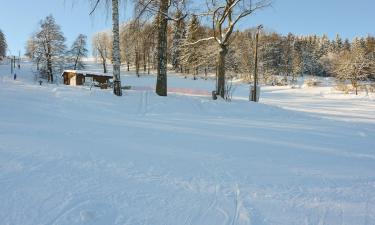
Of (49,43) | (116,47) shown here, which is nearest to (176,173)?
(116,47)

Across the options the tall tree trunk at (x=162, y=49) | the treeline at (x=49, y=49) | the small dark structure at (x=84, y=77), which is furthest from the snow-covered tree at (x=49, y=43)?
the tall tree trunk at (x=162, y=49)

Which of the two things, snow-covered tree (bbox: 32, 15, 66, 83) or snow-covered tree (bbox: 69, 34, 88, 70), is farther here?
snow-covered tree (bbox: 69, 34, 88, 70)

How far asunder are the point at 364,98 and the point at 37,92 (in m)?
35.5

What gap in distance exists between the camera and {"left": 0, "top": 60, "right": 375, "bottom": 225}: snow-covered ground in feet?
11.5

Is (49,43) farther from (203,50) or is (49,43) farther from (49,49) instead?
(203,50)

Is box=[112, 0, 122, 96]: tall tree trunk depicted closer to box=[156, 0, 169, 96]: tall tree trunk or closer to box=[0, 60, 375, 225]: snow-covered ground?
box=[156, 0, 169, 96]: tall tree trunk

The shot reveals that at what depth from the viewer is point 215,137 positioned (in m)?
7.58

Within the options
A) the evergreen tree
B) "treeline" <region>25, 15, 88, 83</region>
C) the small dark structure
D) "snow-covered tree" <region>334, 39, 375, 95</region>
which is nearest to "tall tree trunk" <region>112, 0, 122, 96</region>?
the small dark structure

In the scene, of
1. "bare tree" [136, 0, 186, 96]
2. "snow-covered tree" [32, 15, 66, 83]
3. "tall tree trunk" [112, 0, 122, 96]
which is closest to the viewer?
"tall tree trunk" [112, 0, 122, 96]

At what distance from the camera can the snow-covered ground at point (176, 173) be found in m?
3.50

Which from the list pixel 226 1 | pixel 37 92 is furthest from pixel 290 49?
pixel 37 92

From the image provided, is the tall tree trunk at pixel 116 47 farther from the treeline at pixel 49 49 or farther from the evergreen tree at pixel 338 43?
the evergreen tree at pixel 338 43

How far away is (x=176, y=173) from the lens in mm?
4738

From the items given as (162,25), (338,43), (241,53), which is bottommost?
(162,25)
